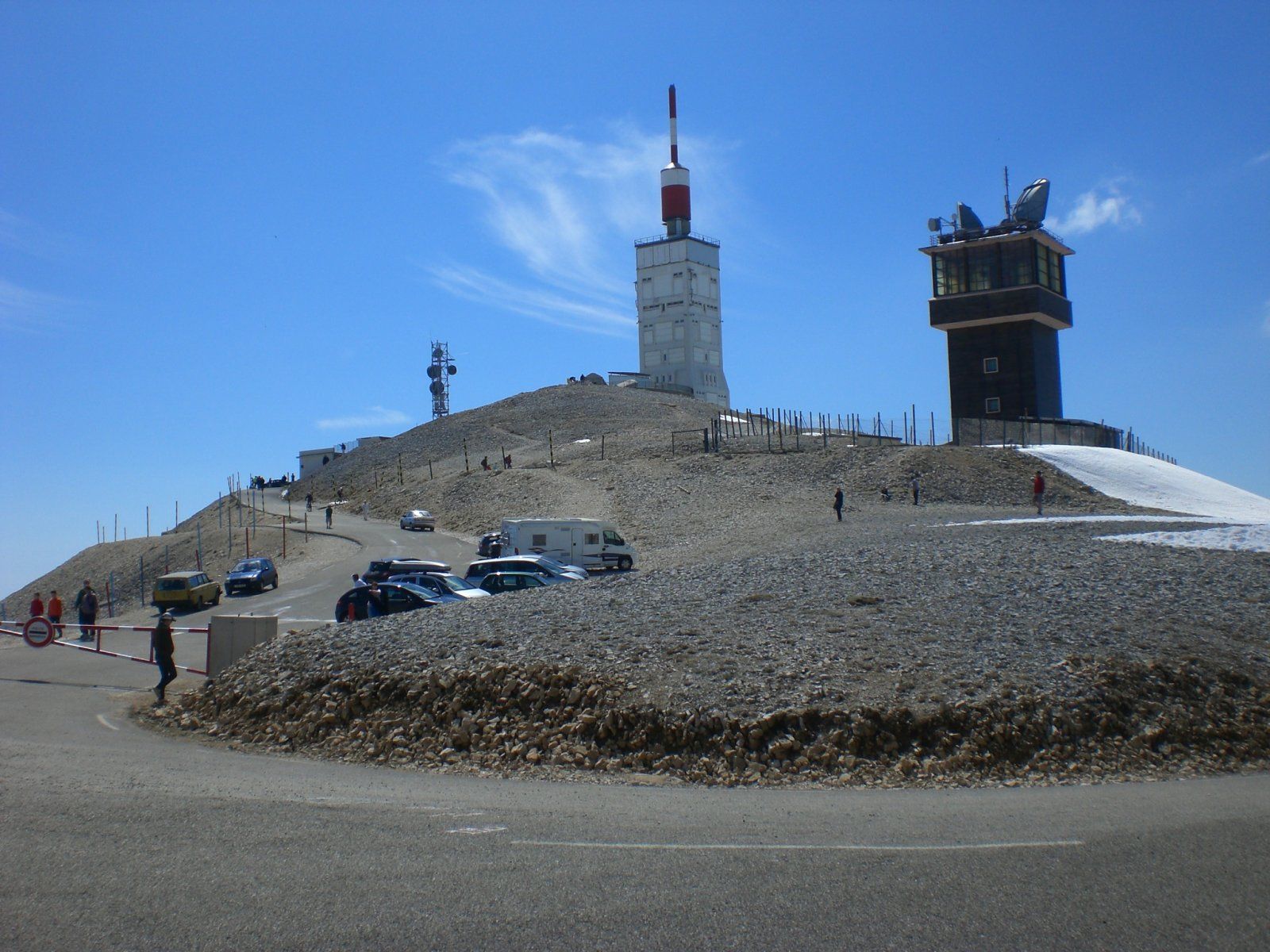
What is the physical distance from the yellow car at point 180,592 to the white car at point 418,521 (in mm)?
22372

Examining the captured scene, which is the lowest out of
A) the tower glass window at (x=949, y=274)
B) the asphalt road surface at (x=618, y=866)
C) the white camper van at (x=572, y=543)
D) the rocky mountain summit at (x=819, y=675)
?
the asphalt road surface at (x=618, y=866)

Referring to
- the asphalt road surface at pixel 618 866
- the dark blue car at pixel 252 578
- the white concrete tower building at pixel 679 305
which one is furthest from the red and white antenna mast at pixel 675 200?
the asphalt road surface at pixel 618 866

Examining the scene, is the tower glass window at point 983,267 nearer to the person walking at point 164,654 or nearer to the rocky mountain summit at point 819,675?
the rocky mountain summit at point 819,675

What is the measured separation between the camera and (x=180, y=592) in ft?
125

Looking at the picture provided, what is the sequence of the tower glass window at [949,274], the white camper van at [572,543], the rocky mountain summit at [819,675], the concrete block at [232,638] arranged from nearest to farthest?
the rocky mountain summit at [819,675] → the concrete block at [232,638] → the white camper van at [572,543] → the tower glass window at [949,274]

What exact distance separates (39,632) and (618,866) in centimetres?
1868

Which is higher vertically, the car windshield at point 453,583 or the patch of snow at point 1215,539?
the patch of snow at point 1215,539

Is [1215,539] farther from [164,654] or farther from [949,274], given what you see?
[949,274]

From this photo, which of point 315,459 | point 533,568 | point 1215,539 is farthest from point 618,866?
point 315,459

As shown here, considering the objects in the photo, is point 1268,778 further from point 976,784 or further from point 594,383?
point 594,383

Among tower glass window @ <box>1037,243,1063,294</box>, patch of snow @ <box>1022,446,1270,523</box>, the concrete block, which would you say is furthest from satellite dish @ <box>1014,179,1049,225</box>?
the concrete block

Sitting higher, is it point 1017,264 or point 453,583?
point 1017,264

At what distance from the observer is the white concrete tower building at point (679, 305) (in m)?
132

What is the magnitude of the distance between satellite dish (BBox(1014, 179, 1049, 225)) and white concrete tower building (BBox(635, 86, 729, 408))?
2500 inches
